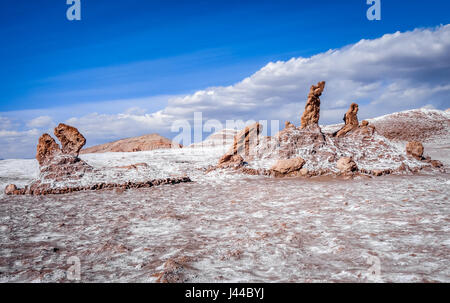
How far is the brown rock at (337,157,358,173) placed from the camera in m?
15.9

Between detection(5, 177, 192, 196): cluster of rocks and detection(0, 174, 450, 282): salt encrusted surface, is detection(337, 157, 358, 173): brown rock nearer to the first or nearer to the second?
detection(0, 174, 450, 282): salt encrusted surface

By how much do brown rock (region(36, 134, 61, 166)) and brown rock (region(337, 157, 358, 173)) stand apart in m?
15.7

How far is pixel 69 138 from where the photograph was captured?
1619cm

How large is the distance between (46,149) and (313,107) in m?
16.4

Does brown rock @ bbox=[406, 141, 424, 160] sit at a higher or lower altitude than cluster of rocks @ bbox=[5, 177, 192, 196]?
higher

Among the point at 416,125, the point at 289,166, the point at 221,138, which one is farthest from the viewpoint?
the point at 416,125

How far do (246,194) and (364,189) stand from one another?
4895 mm

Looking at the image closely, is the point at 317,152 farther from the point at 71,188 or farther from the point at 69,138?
the point at 69,138

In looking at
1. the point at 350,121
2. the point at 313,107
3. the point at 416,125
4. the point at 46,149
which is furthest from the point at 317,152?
the point at 416,125

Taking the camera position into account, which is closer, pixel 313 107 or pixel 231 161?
pixel 231 161

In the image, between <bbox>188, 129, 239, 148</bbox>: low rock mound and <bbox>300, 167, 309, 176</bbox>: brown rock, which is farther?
<bbox>188, 129, 239, 148</bbox>: low rock mound

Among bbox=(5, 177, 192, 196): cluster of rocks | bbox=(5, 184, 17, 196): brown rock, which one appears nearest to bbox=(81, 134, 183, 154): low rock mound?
bbox=(5, 177, 192, 196): cluster of rocks

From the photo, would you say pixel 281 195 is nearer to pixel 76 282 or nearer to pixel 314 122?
pixel 76 282

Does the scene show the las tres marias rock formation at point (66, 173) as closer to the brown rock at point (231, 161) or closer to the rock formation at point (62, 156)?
the rock formation at point (62, 156)
